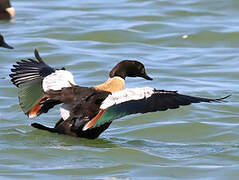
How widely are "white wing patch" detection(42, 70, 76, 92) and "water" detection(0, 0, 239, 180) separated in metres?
0.55

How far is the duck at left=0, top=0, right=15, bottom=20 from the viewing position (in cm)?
1770

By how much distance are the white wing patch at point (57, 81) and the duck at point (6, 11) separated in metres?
8.62

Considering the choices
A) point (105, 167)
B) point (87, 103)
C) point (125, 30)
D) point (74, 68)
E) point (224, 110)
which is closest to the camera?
point (105, 167)

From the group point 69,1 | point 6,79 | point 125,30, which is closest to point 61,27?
point 125,30

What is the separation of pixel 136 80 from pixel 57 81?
369cm

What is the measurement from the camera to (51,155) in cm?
860

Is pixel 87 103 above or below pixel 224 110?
above

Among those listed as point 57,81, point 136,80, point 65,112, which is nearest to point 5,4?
point 136,80

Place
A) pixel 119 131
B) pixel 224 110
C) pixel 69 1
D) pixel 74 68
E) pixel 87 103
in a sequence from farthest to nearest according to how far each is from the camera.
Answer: pixel 69 1, pixel 74 68, pixel 224 110, pixel 119 131, pixel 87 103

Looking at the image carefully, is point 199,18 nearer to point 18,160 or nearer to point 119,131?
point 119,131

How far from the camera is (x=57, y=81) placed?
9.07m

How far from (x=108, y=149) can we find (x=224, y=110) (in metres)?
2.52

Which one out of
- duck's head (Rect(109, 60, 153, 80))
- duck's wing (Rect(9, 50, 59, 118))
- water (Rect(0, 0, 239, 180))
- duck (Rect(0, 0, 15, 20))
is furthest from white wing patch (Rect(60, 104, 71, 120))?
duck (Rect(0, 0, 15, 20))

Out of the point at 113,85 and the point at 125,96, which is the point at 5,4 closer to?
the point at 113,85
